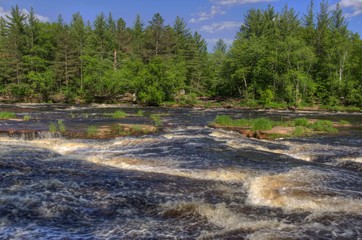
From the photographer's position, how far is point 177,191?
1055 centimetres

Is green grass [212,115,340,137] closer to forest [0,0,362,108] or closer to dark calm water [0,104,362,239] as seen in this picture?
dark calm water [0,104,362,239]

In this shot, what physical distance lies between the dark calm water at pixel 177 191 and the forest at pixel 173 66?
39828 mm

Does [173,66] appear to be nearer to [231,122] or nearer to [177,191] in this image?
[231,122]

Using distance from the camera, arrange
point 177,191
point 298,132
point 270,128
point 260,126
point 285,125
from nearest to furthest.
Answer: point 177,191 → point 298,132 → point 260,126 → point 270,128 → point 285,125

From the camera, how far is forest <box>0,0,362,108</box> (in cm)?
5659

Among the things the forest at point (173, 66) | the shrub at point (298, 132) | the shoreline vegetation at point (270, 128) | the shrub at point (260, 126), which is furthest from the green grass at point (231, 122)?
the forest at point (173, 66)

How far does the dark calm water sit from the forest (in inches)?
1568

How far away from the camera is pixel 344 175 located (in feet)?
42.2

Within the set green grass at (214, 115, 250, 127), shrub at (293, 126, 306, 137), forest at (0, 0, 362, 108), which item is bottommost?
shrub at (293, 126, 306, 137)

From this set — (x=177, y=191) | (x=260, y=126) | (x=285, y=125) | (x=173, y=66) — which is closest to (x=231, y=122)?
(x=260, y=126)

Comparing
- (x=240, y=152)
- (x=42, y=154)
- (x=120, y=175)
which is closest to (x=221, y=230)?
(x=120, y=175)

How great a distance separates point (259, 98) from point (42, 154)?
48998 mm

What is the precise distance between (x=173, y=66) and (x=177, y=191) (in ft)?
175

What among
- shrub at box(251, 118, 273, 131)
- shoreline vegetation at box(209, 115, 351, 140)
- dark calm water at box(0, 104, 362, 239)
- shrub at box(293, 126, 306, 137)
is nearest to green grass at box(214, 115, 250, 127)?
shoreline vegetation at box(209, 115, 351, 140)
